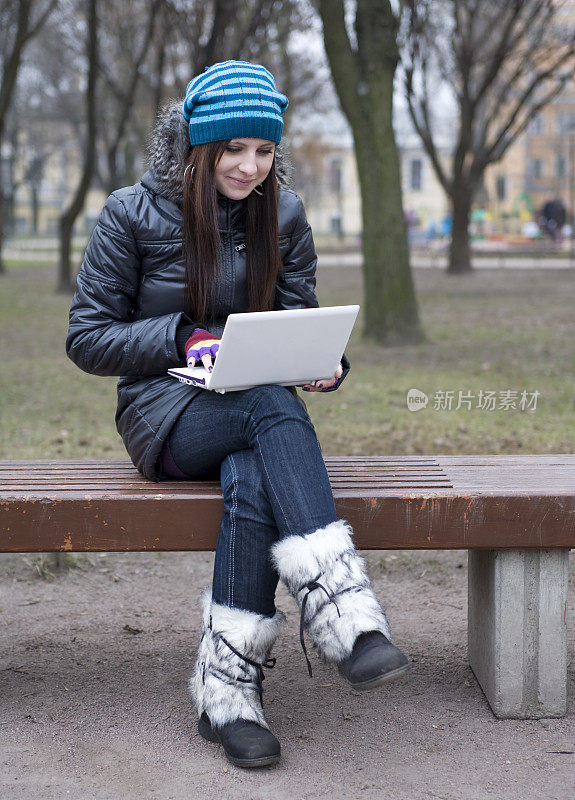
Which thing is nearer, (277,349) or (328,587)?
(328,587)

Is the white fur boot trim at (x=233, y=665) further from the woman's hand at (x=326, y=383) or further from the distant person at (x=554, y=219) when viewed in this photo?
the distant person at (x=554, y=219)

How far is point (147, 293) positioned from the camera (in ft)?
10.4

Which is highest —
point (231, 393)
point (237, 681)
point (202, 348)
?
point (202, 348)

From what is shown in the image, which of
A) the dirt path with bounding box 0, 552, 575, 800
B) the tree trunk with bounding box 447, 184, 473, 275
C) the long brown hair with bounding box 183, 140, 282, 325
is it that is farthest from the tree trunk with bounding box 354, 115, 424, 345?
the tree trunk with bounding box 447, 184, 473, 275

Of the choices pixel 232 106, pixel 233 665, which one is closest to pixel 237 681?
pixel 233 665

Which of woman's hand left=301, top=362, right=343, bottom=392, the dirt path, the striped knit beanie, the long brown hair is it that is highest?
the striped knit beanie

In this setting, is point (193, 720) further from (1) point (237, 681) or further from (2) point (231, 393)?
(2) point (231, 393)

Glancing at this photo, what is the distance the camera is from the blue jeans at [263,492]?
8.94ft

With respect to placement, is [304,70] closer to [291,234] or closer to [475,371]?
[475,371]

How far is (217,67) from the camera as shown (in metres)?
3.08

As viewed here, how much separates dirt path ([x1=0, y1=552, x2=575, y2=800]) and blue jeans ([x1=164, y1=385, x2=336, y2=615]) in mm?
427

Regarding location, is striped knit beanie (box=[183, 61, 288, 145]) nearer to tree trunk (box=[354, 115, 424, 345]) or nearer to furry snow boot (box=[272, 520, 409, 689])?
furry snow boot (box=[272, 520, 409, 689])

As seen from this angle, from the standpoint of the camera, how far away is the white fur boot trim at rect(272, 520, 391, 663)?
2.64 meters

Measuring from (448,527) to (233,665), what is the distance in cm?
67
